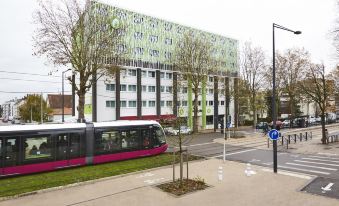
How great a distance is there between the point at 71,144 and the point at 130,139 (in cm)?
409

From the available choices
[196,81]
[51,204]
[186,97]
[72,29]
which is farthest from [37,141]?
[186,97]

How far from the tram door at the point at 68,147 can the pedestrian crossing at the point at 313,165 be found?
12.2m

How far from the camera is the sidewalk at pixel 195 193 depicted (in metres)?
10.7

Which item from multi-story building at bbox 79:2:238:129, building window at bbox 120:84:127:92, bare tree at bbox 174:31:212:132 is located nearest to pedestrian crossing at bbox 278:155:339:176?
bare tree at bbox 174:31:212:132

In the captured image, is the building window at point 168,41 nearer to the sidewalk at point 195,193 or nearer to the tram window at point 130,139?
the tram window at point 130,139

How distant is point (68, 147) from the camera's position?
16.4 m

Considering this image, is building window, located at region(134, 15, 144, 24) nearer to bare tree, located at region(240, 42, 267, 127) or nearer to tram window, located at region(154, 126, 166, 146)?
bare tree, located at region(240, 42, 267, 127)

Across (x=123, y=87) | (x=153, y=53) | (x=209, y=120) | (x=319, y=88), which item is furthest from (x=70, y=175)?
(x=209, y=120)

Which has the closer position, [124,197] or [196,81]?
[124,197]

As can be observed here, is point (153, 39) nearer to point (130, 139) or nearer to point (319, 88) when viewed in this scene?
point (319, 88)

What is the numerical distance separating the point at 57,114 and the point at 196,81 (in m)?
51.3

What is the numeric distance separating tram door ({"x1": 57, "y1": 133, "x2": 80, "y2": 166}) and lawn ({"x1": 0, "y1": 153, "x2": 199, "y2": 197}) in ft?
2.44

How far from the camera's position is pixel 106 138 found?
1812cm

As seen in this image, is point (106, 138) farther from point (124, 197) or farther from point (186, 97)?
point (186, 97)
